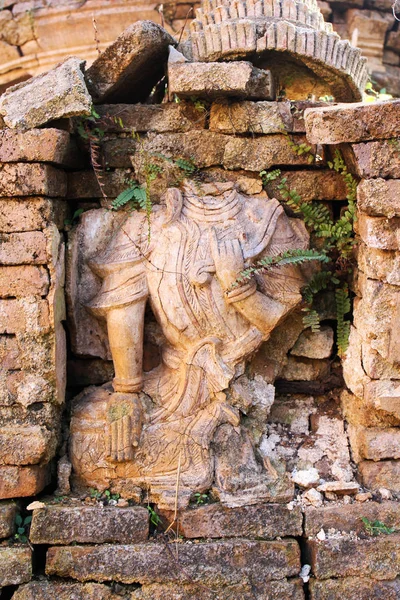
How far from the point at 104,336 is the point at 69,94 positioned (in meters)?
1.41

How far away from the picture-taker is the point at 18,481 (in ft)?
12.1

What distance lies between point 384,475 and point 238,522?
906 mm

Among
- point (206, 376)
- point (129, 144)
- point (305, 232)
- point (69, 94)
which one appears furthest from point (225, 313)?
point (69, 94)

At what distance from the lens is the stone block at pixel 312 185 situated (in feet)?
13.1

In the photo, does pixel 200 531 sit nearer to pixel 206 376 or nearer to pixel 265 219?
pixel 206 376

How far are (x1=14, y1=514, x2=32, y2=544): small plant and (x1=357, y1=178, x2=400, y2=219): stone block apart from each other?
2.56 m

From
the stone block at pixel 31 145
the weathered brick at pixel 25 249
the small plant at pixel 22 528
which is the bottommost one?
the small plant at pixel 22 528

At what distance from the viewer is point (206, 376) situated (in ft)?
12.6

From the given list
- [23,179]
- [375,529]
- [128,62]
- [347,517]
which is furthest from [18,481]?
[128,62]

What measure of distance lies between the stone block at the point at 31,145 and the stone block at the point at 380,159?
163 centimetres

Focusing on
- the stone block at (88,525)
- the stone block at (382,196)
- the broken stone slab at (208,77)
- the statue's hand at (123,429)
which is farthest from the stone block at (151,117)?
the stone block at (88,525)

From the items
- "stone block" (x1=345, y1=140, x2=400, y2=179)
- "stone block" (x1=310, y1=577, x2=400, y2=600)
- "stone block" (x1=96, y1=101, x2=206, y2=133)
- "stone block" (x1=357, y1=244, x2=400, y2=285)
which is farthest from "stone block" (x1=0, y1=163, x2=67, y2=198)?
"stone block" (x1=310, y1=577, x2=400, y2=600)

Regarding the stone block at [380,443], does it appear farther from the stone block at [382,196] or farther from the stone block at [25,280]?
the stone block at [25,280]

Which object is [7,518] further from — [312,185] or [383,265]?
[312,185]
